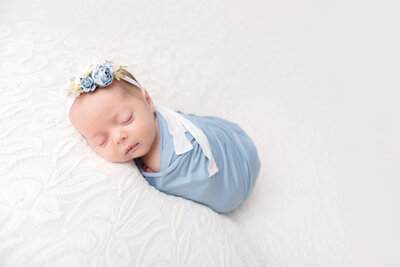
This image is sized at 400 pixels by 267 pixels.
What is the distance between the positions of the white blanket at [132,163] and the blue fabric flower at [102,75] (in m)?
0.18

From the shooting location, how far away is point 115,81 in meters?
1.18

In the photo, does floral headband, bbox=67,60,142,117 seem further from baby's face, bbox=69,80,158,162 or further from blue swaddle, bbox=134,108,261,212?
blue swaddle, bbox=134,108,261,212

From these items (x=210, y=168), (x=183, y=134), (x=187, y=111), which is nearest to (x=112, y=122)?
(x=183, y=134)

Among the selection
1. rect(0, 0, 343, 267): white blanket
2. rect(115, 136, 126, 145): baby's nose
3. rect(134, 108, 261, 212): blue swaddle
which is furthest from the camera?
rect(134, 108, 261, 212): blue swaddle

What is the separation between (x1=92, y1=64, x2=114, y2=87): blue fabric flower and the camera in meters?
1.12

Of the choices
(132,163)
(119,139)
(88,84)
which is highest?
(88,84)

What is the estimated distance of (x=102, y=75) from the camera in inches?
A: 44.0

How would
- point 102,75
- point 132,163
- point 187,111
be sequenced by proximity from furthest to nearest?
point 187,111 < point 132,163 < point 102,75

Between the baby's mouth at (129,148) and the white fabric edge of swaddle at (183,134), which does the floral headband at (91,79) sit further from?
the baby's mouth at (129,148)

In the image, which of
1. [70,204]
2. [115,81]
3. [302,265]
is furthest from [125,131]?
[302,265]

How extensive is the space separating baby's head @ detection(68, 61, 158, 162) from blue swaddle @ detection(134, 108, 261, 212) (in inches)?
5.1

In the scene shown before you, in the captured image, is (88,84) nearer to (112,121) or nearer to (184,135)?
(112,121)

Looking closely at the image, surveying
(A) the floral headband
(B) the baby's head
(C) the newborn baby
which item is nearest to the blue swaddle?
(C) the newborn baby

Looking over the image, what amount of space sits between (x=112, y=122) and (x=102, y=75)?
0.16 m
